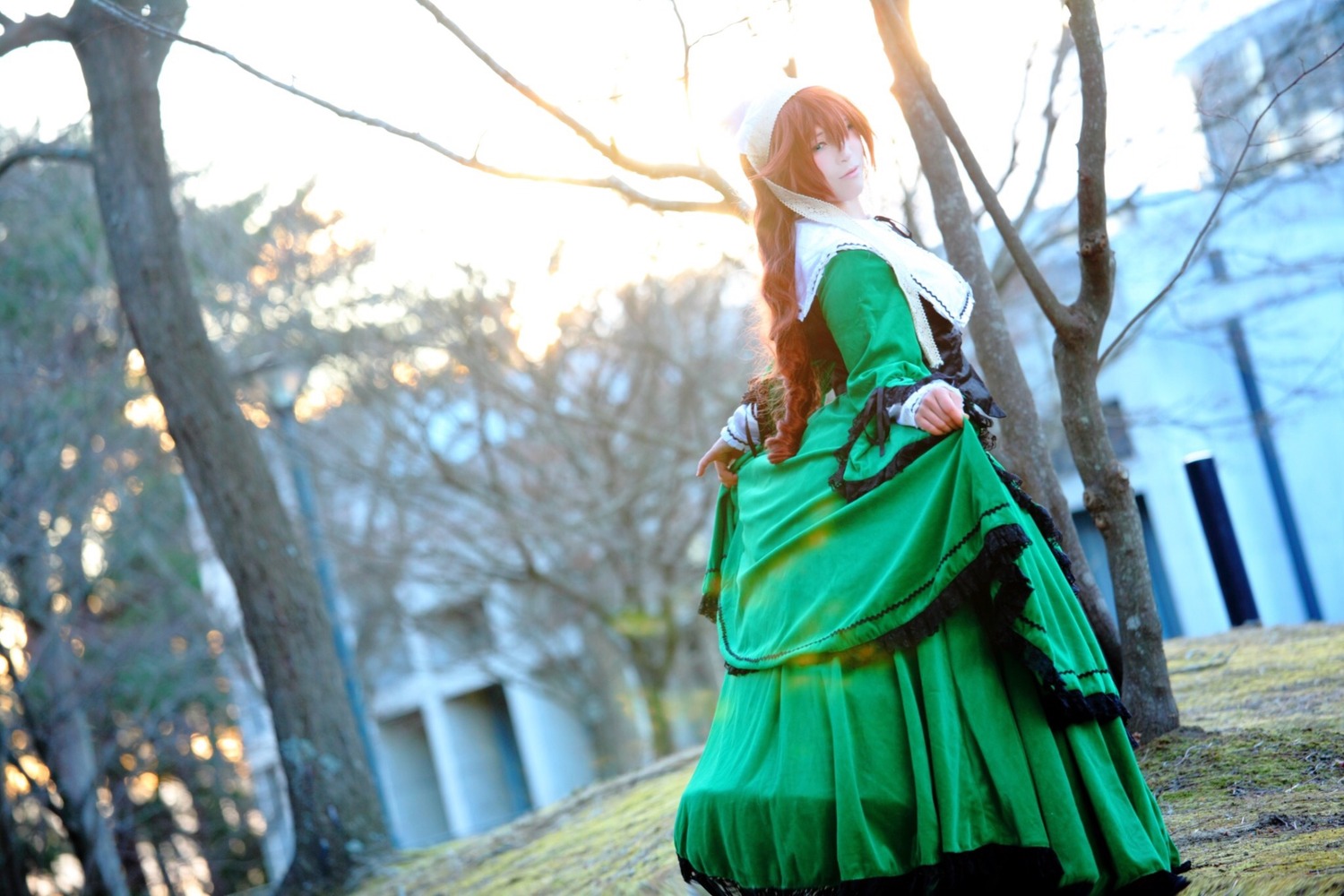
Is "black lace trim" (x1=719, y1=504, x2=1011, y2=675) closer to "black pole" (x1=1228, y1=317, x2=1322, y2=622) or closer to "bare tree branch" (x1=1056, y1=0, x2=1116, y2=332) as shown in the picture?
"bare tree branch" (x1=1056, y1=0, x2=1116, y2=332)

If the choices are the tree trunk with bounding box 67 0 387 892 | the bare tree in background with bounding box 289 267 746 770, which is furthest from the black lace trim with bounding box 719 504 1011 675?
the bare tree in background with bounding box 289 267 746 770

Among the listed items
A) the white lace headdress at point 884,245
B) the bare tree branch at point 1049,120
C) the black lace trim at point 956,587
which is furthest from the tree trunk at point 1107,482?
the bare tree branch at point 1049,120

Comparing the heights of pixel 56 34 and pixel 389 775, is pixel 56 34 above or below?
above

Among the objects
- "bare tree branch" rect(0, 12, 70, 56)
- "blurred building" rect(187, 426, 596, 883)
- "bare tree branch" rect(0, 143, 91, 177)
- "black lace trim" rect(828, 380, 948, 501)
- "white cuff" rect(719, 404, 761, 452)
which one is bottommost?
"blurred building" rect(187, 426, 596, 883)

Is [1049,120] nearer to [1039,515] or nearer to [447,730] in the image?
[1039,515]

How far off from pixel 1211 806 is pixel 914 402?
1355 millimetres

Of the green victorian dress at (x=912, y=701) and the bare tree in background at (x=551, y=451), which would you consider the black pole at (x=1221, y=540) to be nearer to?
A: the green victorian dress at (x=912, y=701)

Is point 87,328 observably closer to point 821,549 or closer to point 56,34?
point 56,34

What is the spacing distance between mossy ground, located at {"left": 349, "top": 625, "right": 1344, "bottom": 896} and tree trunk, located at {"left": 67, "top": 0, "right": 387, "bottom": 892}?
1.31 feet

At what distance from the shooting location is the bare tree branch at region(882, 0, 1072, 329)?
3.20 m

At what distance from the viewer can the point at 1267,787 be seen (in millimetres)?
2973

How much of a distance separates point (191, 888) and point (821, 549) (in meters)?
17.7

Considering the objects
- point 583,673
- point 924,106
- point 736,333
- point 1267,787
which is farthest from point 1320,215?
point 583,673

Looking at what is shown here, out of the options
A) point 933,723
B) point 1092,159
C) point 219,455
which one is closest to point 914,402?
point 933,723
